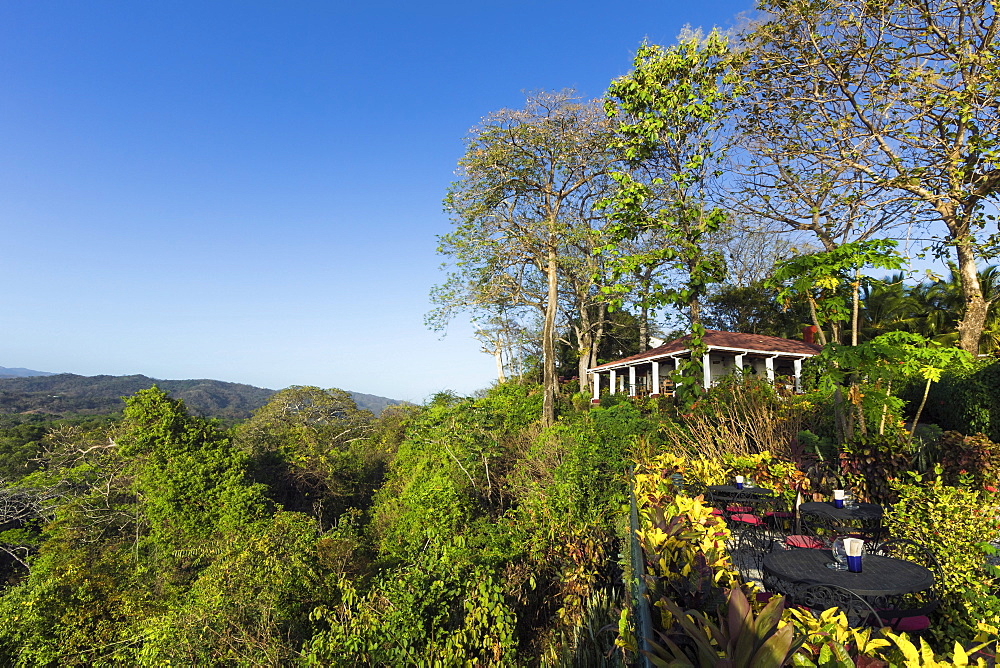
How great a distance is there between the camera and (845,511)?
5.25 meters

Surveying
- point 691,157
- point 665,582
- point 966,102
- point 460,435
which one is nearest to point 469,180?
point 460,435

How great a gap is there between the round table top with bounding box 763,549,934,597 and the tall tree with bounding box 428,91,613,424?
41.6 ft

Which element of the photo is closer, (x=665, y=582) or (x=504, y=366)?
(x=665, y=582)

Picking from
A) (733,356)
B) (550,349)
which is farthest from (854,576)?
(733,356)

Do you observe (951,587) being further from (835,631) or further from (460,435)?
(460,435)

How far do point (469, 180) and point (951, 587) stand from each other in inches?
631

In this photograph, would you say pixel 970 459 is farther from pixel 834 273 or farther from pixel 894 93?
pixel 894 93

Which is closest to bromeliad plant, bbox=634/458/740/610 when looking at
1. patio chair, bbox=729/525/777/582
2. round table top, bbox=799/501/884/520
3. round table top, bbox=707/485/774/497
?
patio chair, bbox=729/525/777/582

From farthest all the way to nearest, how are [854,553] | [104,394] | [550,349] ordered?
1. [104,394]
2. [550,349]
3. [854,553]

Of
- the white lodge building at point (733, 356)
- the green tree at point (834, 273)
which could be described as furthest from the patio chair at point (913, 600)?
the white lodge building at point (733, 356)

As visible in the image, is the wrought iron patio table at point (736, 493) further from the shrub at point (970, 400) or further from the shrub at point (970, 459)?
the shrub at point (970, 400)

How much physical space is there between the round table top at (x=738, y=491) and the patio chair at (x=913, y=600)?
1069 mm

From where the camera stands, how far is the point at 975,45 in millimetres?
10312

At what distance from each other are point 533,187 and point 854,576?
16094mm
